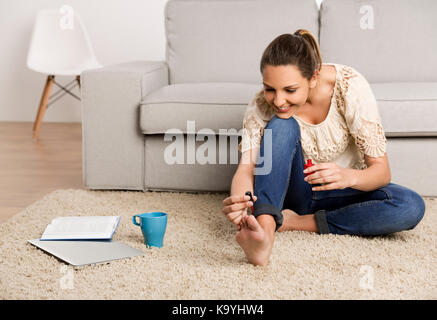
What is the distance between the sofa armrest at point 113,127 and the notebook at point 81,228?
509 mm

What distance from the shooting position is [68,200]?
2.08 metres

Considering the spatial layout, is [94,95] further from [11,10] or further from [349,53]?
[11,10]

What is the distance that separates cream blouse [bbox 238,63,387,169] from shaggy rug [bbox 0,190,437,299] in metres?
0.28

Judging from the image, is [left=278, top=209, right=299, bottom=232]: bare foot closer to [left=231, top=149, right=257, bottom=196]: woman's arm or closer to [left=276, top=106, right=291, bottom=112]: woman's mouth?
[left=231, top=149, right=257, bottom=196]: woman's arm

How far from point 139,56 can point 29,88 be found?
3.23ft

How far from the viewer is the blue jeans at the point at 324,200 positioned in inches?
56.8

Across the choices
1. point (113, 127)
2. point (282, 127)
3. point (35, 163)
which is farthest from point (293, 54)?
point (35, 163)

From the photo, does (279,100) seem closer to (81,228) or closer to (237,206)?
(237,206)

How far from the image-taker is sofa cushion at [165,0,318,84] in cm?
261

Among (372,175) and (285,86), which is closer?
(285,86)

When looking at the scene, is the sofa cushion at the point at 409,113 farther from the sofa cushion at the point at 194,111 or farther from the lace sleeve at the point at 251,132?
the lace sleeve at the point at 251,132

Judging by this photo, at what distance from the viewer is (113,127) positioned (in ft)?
7.14

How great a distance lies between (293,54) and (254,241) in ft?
1.65

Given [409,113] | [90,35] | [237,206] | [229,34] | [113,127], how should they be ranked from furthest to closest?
[90,35] < [229,34] < [113,127] < [409,113] < [237,206]
